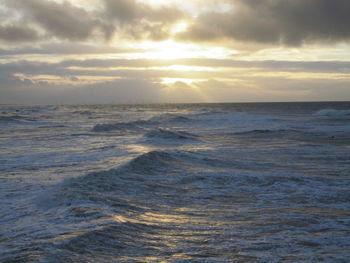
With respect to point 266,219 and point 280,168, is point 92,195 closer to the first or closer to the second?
point 266,219

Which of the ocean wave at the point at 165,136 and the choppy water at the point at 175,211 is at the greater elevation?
the ocean wave at the point at 165,136

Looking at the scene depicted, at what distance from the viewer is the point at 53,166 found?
37.9 ft

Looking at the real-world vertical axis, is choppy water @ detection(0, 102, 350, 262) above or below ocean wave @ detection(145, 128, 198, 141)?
below

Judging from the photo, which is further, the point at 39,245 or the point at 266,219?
the point at 266,219

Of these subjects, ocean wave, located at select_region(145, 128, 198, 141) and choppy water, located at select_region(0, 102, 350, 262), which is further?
ocean wave, located at select_region(145, 128, 198, 141)

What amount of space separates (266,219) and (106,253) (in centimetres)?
290

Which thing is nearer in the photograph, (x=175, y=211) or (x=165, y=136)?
(x=175, y=211)

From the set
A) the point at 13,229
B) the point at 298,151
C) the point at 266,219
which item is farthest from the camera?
the point at 298,151

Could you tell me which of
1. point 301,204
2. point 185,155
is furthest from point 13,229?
point 185,155

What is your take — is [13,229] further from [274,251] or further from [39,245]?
[274,251]

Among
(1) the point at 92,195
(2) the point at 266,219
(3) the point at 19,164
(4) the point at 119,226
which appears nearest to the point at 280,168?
(2) the point at 266,219

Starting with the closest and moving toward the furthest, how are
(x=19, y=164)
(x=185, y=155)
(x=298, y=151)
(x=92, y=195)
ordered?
1. (x=92, y=195)
2. (x=19, y=164)
3. (x=185, y=155)
4. (x=298, y=151)

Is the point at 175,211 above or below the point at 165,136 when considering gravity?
below

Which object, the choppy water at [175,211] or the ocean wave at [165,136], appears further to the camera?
the ocean wave at [165,136]
